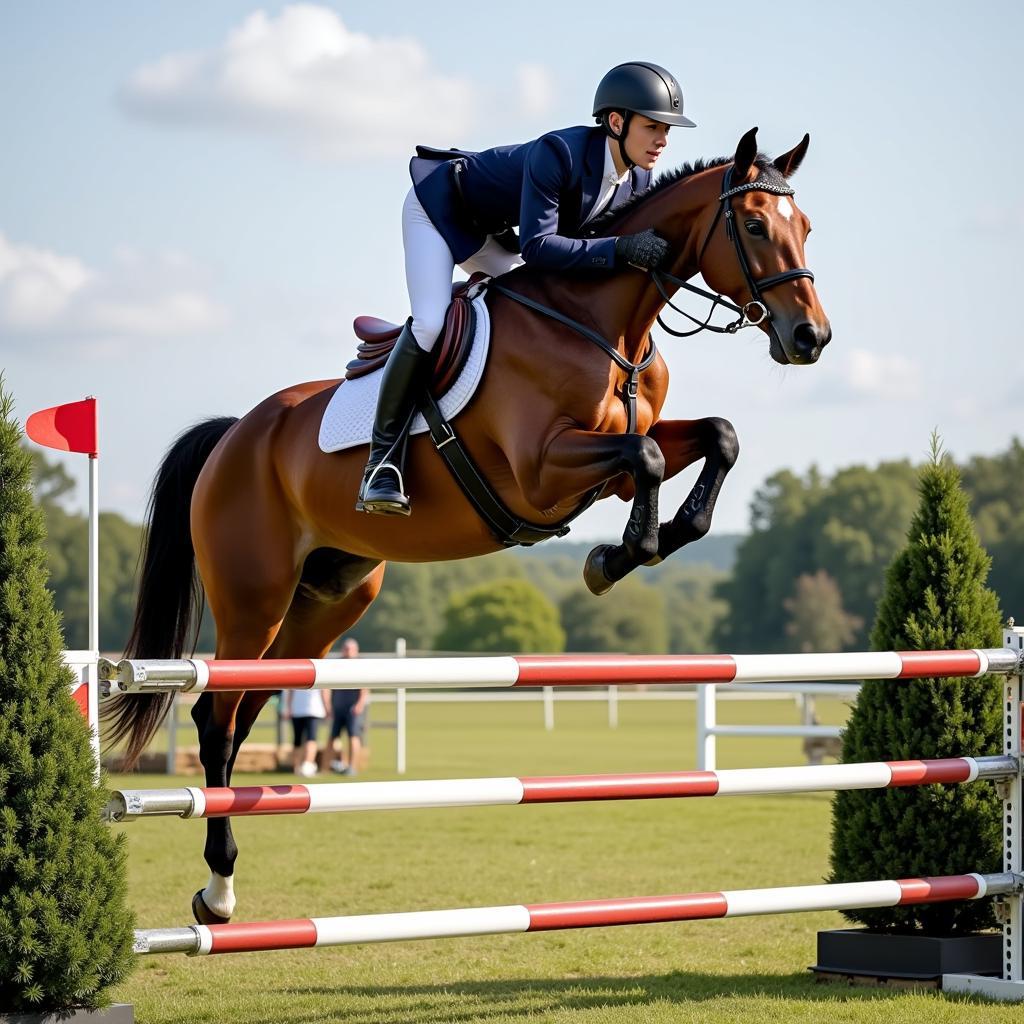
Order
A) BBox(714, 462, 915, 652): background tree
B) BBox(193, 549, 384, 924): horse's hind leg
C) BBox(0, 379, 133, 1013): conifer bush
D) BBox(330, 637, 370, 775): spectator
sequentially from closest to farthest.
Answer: BBox(0, 379, 133, 1013): conifer bush → BBox(193, 549, 384, 924): horse's hind leg → BBox(330, 637, 370, 775): spectator → BBox(714, 462, 915, 652): background tree

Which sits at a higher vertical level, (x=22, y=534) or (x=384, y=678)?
(x=22, y=534)

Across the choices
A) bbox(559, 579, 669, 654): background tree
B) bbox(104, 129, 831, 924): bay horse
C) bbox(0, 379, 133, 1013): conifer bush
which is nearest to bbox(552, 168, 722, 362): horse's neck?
bbox(104, 129, 831, 924): bay horse

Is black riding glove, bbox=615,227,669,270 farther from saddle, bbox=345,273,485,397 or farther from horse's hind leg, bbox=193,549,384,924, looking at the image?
horse's hind leg, bbox=193,549,384,924

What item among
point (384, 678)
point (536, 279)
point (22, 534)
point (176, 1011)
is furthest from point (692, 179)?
point (176, 1011)

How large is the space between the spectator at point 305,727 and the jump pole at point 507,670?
35.2 ft

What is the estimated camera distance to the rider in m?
4.57

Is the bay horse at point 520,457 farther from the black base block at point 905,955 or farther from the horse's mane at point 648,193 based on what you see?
the black base block at point 905,955

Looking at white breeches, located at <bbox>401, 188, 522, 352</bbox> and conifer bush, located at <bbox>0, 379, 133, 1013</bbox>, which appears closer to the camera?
conifer bush, located at <bbox>0, 379, 133, 1013</bbox>

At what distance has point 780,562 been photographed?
99.4m

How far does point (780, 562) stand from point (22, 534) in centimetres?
9749

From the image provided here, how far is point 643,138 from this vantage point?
4617 mm

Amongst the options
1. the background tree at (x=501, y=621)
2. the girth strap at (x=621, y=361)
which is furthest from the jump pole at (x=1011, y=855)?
the background tree at (x=501, y=621)

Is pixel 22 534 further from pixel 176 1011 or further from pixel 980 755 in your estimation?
pixel 980 755

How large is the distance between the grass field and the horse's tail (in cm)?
129
